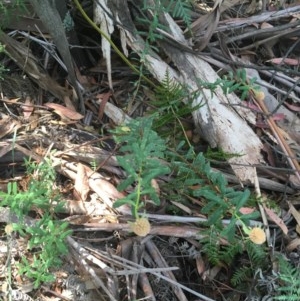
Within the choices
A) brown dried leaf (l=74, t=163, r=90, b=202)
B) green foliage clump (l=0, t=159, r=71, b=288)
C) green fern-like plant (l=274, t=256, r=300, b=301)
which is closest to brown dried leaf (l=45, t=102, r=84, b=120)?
brown dried leaf (l=74, t=163, r=90, b=202)

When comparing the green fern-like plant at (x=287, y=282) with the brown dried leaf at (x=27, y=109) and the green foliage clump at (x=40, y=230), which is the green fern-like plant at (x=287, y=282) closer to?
the green foliage clump at (x=40, y=230)

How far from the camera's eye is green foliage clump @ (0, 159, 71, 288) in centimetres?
167

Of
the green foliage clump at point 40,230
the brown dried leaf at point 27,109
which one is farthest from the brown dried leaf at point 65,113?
the green foliage clump at point 40,230

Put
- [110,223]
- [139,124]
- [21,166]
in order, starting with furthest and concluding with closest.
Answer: [21,166], [110,223], [139,124]

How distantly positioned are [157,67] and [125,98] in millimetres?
201

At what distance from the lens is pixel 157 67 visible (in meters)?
2.29

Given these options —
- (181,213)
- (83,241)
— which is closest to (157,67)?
(181,213)

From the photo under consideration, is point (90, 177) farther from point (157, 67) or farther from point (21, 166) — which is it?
point (157, 67)

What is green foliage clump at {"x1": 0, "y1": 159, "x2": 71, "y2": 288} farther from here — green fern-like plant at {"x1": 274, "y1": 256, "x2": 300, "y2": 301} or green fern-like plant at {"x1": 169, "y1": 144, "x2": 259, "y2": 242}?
green fern-like plant at {"x1": 274, "y1": 256, "x2": 300, "y2": 301}

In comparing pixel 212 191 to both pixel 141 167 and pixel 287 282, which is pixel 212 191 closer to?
pixel 141 167

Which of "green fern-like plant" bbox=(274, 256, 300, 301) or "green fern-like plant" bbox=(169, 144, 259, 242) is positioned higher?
"green fern-like plant" bbox=(169, 144, 259, 242)

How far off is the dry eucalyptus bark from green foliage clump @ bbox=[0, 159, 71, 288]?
0.70 metres

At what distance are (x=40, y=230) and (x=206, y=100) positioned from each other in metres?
0.88

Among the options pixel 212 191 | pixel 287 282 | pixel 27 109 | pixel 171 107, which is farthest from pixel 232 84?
pixel 27 109
